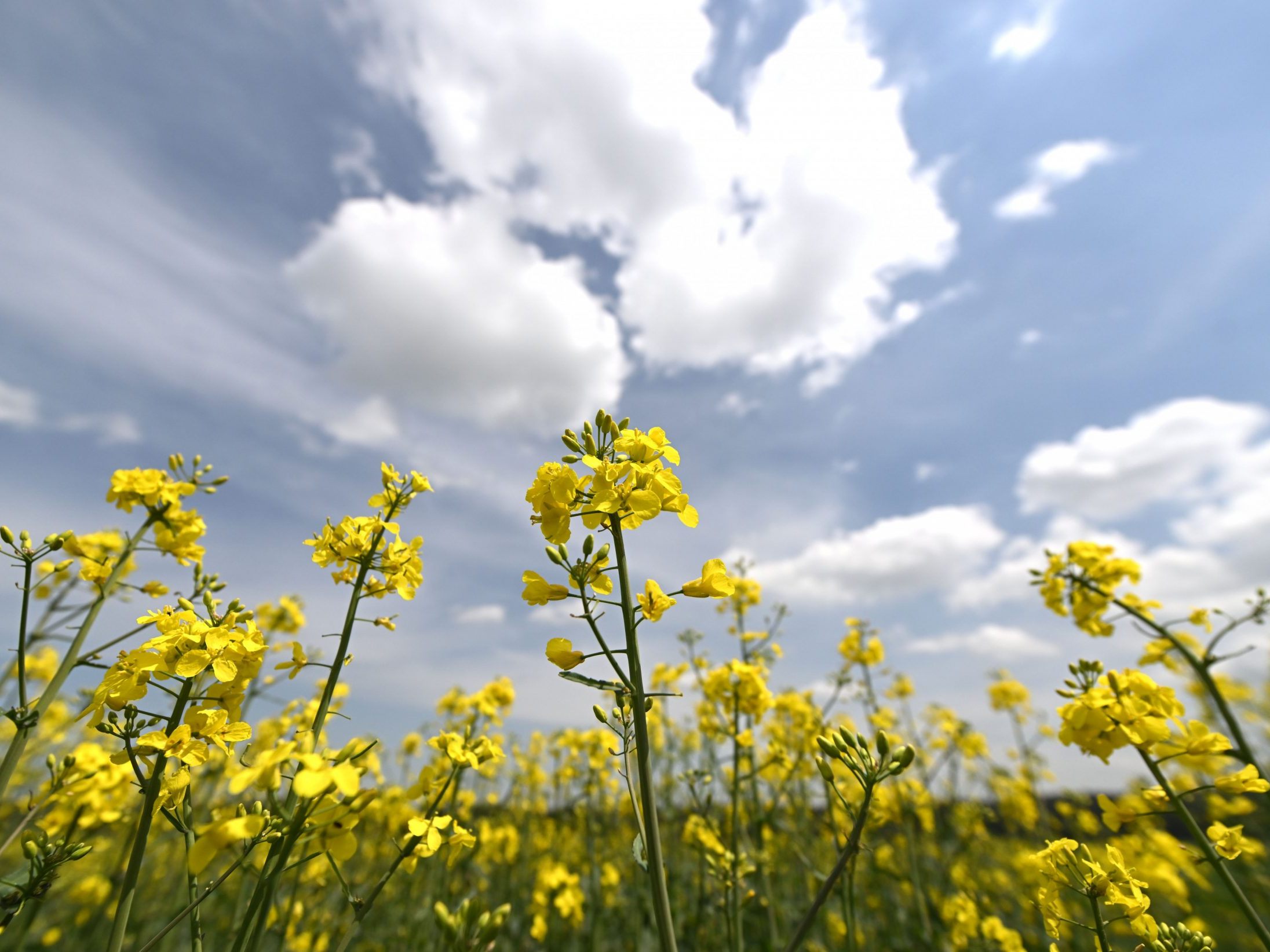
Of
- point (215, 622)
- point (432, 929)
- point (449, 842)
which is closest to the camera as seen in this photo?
point (215, 622)

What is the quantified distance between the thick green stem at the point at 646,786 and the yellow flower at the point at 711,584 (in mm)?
274

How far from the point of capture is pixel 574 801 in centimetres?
637

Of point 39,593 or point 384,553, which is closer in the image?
point 384,553

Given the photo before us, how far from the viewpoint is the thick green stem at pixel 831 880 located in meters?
1.43

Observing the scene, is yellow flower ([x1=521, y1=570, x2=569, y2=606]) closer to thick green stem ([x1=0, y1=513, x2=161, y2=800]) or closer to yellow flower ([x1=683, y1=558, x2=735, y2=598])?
yellow flower ([x1=683, y1=558, x2=735, y2=598])

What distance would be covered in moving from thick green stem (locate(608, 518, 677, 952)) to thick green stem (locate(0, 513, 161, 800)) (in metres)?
2.16

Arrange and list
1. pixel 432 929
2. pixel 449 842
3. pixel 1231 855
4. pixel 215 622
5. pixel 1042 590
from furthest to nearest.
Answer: pixel 432 929
pixel 1042 590
pixel 1231 855
pixel 449 842
pixel 215 622

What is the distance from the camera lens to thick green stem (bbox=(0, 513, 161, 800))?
2117 mm

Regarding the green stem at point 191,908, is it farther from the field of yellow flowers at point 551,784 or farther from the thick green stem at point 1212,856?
the thick green stem at point 1212,856

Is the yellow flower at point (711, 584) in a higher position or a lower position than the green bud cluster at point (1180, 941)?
higher

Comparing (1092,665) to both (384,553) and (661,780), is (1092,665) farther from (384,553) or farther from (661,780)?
(661,780)

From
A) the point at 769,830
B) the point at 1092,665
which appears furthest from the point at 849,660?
the point at 1092,665

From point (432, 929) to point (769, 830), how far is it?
3.45 m

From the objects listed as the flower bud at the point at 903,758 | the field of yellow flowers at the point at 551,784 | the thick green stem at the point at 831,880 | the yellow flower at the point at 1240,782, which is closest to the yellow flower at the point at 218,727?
the field of yellow flowers at the point at 551,784
